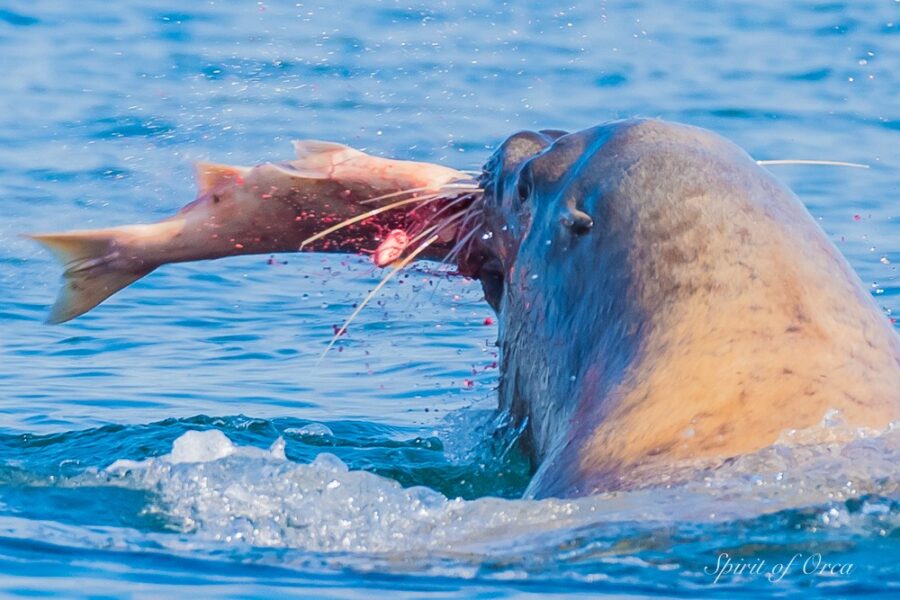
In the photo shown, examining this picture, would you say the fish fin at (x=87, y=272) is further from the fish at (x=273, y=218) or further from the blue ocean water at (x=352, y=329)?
the blue ocean water at (x=352, y=329)

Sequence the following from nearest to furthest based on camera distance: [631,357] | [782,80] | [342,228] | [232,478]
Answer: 1. [631,357]
2. [232,478]
3. [342,228]
4. [782,80]

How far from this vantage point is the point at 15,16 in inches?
736

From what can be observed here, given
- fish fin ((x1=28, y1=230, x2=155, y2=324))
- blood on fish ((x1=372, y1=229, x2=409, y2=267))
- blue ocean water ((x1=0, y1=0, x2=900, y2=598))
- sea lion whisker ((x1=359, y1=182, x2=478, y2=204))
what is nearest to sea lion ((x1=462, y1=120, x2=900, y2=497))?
blue ocean water ((x1=0, y1=0, x2=900, y2=598))

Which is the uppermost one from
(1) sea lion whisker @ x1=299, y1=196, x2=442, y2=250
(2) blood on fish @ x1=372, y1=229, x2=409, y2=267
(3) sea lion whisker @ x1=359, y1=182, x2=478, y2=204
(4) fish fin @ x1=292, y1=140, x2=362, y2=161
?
(4) fish fin @ x1=292, y1=140, x2=362, y2=161

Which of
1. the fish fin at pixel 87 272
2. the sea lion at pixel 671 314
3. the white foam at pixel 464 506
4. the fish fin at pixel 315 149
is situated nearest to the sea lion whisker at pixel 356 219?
the fish fin at pixel 315 149

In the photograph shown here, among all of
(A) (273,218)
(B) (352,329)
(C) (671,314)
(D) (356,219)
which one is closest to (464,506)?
(C) (671,314)

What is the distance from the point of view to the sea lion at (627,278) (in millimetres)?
4230

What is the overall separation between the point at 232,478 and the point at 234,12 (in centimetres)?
1458

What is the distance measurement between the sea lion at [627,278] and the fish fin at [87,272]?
0.16 ft

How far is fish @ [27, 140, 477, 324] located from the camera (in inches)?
230

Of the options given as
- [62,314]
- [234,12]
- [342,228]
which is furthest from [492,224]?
[234,12]

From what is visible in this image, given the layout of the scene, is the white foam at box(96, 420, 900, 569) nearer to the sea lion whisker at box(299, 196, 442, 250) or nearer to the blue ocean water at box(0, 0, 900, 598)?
Result: the blue ocean water at box(0, 0, 900, 598)

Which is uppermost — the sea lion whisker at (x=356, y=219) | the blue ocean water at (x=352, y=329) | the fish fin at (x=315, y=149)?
the fish fin at (x=315, y=149)

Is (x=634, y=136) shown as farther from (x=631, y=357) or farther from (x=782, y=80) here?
(x=782, y=80)
